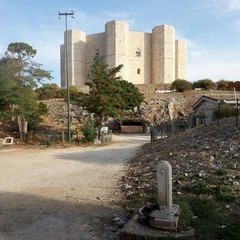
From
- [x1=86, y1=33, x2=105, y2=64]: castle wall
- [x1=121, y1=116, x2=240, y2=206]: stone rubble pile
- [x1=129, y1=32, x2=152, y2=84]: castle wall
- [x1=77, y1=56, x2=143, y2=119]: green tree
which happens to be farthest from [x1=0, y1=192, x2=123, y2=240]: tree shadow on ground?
[x1=86, y1=33, x2=105, y2=64]: castle wall

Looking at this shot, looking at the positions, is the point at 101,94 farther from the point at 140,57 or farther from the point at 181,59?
the point at 181,59

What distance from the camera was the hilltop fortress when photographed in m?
66.1

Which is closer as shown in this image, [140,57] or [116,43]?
[116,43]

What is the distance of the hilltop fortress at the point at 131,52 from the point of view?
66.1m

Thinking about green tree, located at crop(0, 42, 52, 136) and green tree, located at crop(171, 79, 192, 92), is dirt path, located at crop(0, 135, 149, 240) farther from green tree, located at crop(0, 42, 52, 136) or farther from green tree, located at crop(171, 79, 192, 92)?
green tree, located at crop(171, 79, 192, 92)

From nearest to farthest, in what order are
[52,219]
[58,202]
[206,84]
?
[52,219] → [58,202] → [206,84]

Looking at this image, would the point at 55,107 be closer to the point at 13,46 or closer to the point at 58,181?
the point at 13,46

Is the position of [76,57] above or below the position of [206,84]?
above

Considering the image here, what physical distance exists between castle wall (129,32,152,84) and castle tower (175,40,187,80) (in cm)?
694

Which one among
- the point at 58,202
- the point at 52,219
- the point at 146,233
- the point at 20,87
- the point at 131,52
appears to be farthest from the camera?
the point at 131,52

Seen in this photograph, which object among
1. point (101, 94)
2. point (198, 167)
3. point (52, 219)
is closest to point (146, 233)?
point (52, 219)

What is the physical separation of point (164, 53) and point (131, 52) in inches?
298

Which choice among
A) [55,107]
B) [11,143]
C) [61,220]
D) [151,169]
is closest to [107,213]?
[61,220]

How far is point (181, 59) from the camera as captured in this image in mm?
72938
